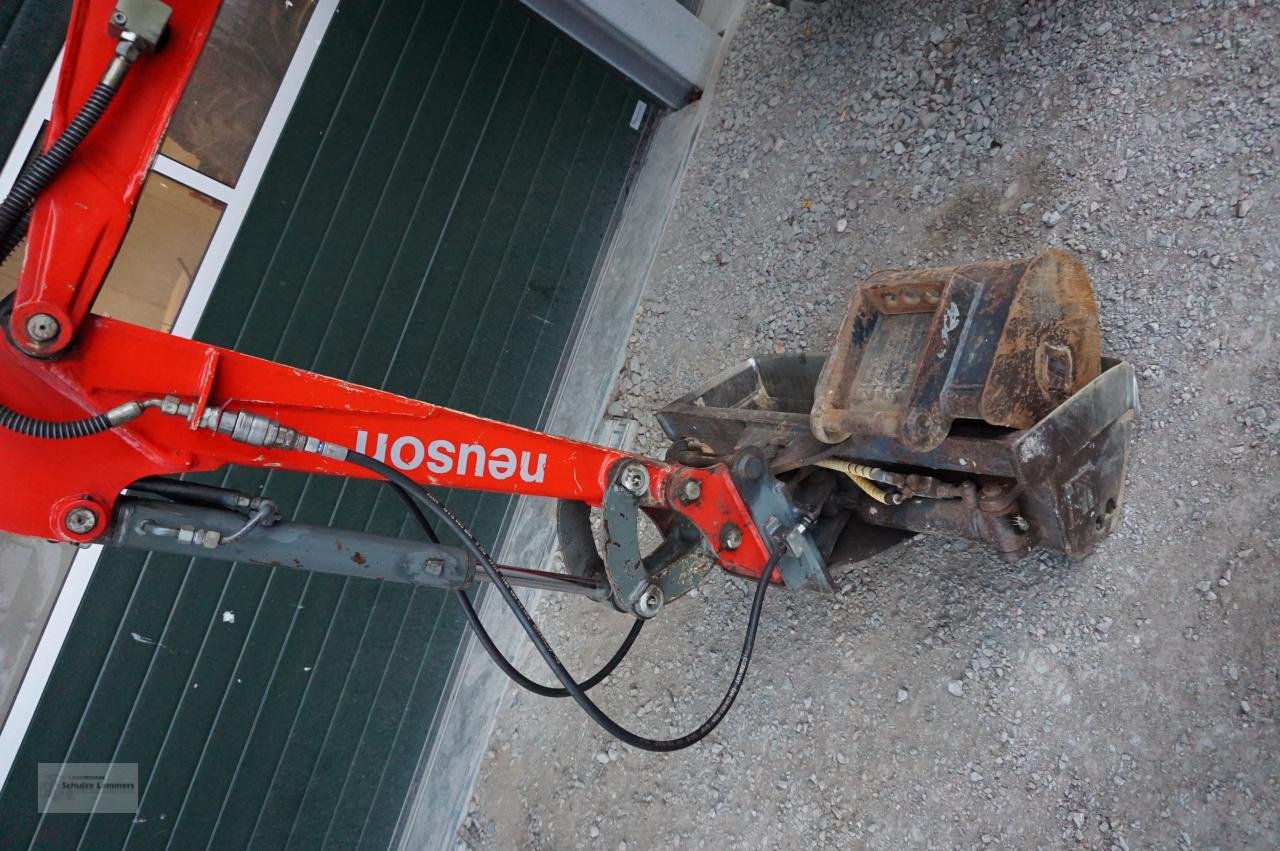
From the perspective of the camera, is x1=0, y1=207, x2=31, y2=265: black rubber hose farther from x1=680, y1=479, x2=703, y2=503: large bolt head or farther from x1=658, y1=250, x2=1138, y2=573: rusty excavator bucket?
x1=658, y1=250, x2=1138, y2=573: rusty excavator bucket

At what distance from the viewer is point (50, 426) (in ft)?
4.59

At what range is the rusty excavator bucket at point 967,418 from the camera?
6.26 feet

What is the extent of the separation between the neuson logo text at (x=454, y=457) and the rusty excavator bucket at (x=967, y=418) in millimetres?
545

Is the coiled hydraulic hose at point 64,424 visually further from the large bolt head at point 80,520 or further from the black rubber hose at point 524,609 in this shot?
the black rubber hose at point 524,609

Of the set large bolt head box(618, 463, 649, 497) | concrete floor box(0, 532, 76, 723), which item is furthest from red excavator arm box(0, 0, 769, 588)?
concrete floor box(0, 532, 76, 723)

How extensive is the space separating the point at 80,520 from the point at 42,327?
341 millimetres

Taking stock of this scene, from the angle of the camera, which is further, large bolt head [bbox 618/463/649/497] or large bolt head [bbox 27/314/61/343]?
large bolt head [bbox 618/463/649/497]

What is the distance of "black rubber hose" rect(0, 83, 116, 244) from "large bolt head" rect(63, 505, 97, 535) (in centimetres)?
44

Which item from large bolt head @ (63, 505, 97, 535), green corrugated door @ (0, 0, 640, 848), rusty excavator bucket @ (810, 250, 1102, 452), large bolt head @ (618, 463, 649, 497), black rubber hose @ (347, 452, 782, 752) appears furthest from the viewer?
green corrugated door @ (0, 0, 640, 848)

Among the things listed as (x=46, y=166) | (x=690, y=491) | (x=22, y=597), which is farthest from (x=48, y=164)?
(x=22, y=597)

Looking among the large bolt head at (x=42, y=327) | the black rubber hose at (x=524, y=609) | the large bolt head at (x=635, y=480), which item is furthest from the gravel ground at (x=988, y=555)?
the large bolt head at (x=42, y=327)

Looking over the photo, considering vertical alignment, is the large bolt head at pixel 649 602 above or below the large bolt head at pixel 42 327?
below

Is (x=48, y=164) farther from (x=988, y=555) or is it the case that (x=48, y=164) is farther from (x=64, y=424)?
(x=988, y=555)

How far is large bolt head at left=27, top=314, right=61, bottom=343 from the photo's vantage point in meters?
1.34
